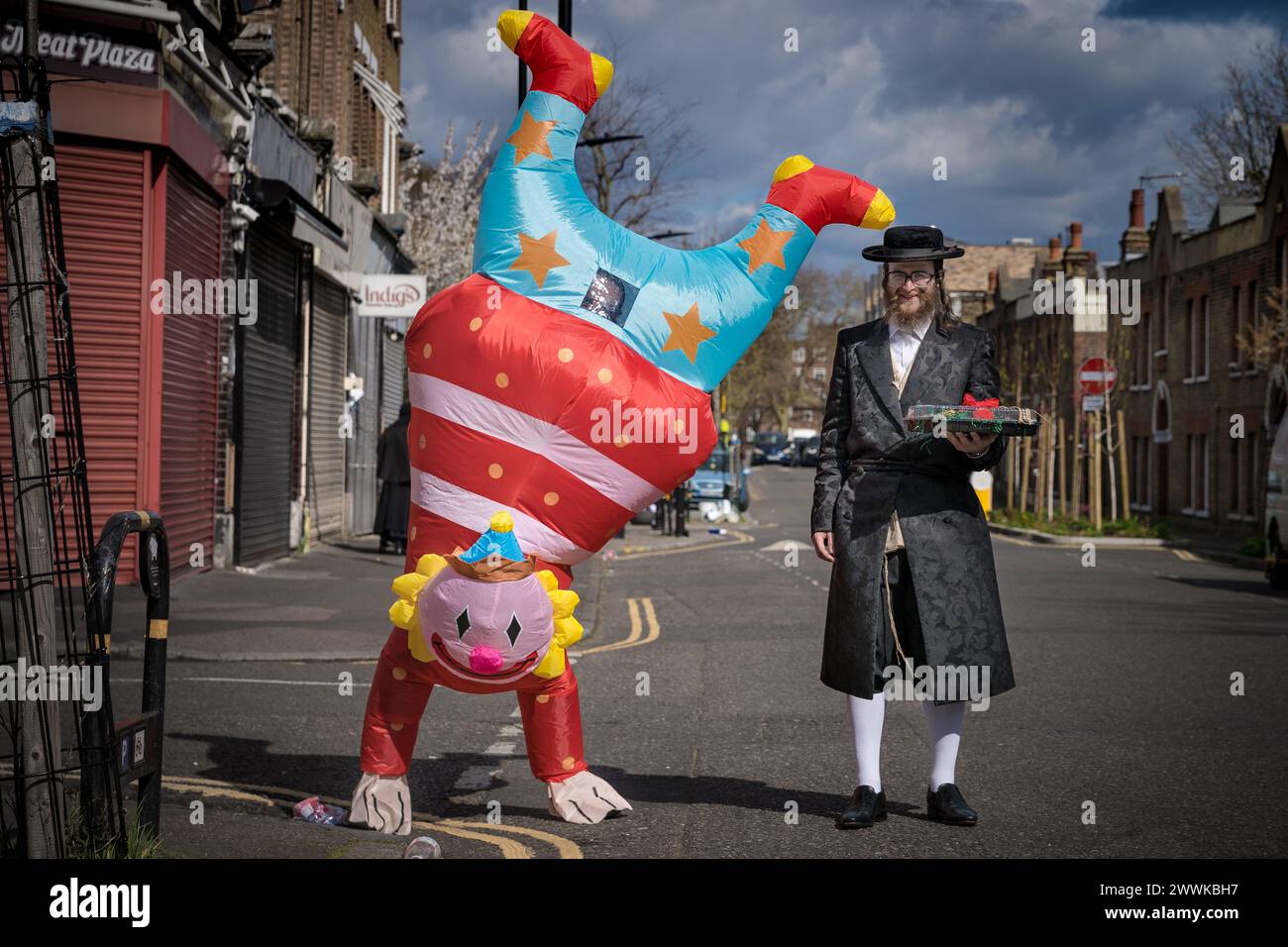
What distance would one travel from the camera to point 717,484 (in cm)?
3872

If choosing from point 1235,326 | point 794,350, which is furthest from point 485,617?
point 794,350

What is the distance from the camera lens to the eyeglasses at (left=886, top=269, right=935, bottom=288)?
19.1 feet

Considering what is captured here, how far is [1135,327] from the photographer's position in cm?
4216

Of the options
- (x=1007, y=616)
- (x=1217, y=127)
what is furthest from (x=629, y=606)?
(x=1217, y=127)

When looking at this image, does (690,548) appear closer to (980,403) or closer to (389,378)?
(389,378)

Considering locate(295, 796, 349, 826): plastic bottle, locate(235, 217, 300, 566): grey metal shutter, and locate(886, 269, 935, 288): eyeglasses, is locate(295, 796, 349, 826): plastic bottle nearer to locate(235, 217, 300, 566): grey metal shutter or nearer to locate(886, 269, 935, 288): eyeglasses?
locate(886, 269, 935, 288): eyeglasses

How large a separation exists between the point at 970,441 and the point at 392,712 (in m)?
2.35

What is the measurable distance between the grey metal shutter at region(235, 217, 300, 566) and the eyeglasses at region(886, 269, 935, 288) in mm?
12379

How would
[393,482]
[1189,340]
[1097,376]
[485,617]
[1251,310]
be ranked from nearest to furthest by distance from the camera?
1. [485,617]
2. [393,482]
3. [1097,376]
4. [1251,310]
5. [1189,340]

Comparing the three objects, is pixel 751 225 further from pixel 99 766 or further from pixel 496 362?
pixel 99 766

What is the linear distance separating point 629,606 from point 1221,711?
7.48 meters

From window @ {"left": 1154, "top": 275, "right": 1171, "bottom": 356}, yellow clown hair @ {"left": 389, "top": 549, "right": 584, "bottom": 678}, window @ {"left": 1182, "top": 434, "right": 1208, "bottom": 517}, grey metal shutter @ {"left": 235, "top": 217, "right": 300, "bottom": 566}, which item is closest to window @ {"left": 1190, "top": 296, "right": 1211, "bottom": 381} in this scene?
window @ {"left": 1182, "top": 434, "right": 1208, "bottom": 517}

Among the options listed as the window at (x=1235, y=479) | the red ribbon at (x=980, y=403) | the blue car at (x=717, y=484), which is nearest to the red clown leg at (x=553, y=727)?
the red ribbon at (x=980, y=403)

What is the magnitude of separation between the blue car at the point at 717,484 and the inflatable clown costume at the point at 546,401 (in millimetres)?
31961
